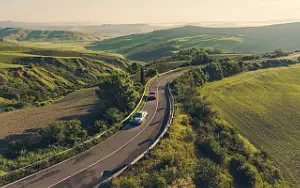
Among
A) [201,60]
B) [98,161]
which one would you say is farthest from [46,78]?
[98,161]

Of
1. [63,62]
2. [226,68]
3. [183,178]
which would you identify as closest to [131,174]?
[183,178]

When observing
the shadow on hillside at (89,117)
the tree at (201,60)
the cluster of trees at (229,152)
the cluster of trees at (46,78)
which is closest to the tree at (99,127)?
the shadow on hillside at (89,117)

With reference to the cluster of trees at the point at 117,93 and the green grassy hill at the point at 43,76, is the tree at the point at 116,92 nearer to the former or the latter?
the cluster of trees at the point at 117,93

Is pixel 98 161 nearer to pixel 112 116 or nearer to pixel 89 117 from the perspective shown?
pixel 112 116

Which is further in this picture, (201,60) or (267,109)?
(201,60)

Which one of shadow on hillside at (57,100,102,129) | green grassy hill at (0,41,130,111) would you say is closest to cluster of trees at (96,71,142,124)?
shadow on hillside at (57,100,102,129)

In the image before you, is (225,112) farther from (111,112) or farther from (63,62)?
(63,62)

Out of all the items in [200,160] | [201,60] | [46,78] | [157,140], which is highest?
[201,60]
